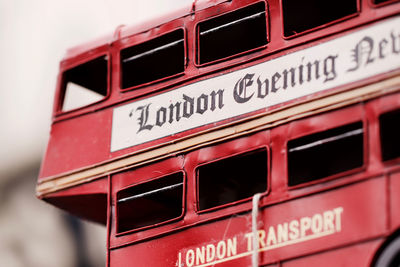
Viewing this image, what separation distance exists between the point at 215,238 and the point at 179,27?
317 centimetres

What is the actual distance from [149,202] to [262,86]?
2585mm

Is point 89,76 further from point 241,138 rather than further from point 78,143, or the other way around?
point 241,138

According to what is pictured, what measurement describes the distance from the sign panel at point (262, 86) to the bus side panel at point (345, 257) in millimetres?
1992

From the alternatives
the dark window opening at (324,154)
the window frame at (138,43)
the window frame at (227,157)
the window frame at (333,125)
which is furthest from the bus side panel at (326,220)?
the window frame at (138,43)

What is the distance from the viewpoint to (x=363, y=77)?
11.4 metres

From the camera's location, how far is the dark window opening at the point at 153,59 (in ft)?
45.3

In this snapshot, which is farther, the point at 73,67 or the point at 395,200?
the point at 73,67

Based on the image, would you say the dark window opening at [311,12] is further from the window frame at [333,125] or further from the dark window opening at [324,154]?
the window frame at [333,125]

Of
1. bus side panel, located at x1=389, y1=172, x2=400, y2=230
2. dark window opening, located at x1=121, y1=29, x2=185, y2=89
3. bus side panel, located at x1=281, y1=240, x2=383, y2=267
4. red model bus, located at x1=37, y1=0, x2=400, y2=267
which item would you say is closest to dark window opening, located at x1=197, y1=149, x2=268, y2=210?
red model bus, located at x1=37, y1=0, x2=400, y2=267

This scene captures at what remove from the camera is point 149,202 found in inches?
543

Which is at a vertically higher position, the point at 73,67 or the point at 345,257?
the point at 73,67

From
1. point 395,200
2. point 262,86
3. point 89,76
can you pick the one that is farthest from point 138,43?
point 395,200

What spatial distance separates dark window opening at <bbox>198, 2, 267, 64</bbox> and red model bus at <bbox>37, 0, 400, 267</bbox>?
0.09 feet

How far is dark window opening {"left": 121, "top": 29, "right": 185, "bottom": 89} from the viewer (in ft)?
45.3
